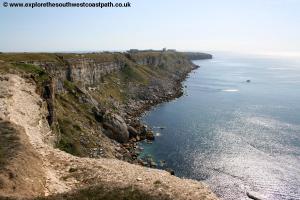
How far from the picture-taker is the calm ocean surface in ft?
180

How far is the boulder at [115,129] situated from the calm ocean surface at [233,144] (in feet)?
15.2

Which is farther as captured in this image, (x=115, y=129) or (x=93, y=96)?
(x=93, y=96)

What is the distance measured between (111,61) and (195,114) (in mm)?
40230

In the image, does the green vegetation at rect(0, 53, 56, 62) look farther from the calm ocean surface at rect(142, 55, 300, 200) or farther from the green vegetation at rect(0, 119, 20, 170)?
the green vegetation at rect(0, 119, 20, 170)

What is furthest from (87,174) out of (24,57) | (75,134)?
(24,57)

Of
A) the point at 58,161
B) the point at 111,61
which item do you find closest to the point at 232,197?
the point at 58,161

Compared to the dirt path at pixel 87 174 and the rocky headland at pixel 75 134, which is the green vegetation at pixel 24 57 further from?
the dirt path at pixel 87 174

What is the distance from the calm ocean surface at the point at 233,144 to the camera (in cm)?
5478

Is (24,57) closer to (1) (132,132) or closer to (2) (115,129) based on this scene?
(2) (115,129)

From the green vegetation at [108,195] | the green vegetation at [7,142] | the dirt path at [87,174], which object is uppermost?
the green vegetation at [7,142]

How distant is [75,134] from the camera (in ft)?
202

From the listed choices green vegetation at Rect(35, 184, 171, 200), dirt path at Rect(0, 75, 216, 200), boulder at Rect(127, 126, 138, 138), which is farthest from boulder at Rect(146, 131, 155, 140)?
green vegetation at Rect(35, 184, 171, 200)

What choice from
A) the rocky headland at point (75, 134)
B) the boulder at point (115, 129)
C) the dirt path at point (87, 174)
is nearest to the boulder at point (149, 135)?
the rocky headland at point (75, 134)

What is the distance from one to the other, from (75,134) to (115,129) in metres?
12.9
